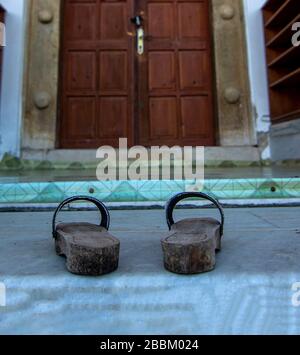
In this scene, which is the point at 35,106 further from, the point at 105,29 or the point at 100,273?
the point at 100,273

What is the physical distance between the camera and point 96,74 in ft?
9.26

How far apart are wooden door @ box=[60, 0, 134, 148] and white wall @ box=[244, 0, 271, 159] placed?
920 mm

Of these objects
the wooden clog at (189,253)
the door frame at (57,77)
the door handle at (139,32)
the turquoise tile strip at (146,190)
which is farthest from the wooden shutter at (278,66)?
the wooden clog at (189,253)

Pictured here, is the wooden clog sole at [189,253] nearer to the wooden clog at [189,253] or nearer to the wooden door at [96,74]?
the wooden clog at [189,253]

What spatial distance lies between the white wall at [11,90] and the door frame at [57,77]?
0.07 metres

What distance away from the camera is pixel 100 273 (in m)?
0.36

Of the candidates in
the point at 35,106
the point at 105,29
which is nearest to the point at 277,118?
the point at 105,29

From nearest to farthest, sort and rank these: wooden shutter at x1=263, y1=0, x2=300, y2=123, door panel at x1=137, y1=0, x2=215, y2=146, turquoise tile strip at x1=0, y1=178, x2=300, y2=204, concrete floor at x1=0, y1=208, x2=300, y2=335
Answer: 1. concrete floor at x1=0, y1=208, x2=300, y2=335
2. turquoise tile strip at x1=0, y1=178, x2=300, y2=204
3. wooden shutter at x1=263, y1=0, x2=300, y2=123
4. door panel at x1=137, y1=0, x2=215, y2=146

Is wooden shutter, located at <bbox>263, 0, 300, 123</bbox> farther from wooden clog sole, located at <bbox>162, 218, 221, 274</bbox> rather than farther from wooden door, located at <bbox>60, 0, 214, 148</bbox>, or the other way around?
wooden clog sole, located at <bbox>162, 218, 221, 274</bbox>

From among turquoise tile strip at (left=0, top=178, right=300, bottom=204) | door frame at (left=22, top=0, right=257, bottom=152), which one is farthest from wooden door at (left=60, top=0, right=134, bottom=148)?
turquoise tile strip at (left=0, top=178, right=300, bottom=204)

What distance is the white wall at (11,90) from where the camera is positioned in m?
Result: 2.56

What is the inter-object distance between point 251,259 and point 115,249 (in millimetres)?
165

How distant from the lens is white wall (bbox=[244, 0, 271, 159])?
2.68 m

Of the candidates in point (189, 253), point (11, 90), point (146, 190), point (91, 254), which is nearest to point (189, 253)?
point (189, 253)
